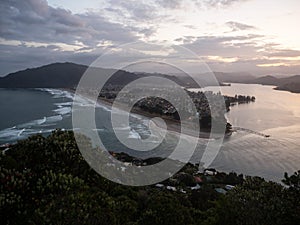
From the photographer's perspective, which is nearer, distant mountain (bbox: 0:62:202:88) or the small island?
the small island

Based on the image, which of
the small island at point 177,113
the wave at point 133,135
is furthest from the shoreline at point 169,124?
the wave at point 133,135

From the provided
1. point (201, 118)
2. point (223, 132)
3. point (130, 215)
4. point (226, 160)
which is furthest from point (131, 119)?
point (130, 215)

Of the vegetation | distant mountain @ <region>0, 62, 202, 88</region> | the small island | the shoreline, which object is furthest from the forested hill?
the vegetation

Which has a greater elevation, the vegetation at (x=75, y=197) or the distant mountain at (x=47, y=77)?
the distant mountain at (x=47, y=77)

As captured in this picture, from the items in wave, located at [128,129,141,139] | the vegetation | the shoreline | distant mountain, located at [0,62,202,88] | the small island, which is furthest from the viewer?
distant mountain, located at [0,62,202,88]

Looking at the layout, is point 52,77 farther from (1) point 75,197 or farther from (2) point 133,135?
(1) point 75,197

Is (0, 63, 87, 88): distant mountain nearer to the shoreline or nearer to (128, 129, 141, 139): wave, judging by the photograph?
the shoreline

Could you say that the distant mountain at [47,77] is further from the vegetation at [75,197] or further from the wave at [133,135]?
the vegetation at [75,197]

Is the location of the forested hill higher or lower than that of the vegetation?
higher
